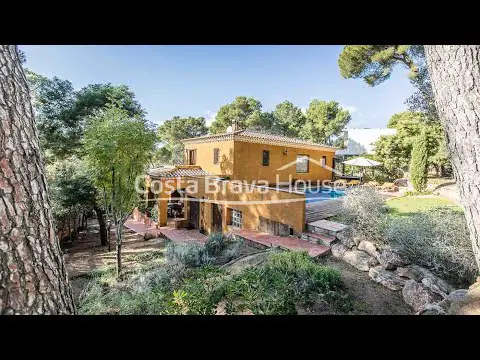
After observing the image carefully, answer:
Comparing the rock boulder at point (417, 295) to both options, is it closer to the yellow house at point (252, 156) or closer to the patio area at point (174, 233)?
the patio area at point (174, 233)

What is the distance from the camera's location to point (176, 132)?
34.9 metres

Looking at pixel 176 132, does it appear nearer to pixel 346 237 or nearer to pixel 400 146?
pixel 400 146

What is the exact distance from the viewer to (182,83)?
761 cm

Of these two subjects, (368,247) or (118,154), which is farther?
(118,154)

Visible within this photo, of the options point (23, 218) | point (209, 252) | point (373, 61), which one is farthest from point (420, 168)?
point (23, 218)

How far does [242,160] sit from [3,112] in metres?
13.4

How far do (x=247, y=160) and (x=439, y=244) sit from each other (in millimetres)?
10547

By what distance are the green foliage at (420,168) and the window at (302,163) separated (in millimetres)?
6972

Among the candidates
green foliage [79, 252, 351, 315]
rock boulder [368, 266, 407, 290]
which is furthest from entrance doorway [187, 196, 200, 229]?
rock boulder [368, 266, 407, 290]

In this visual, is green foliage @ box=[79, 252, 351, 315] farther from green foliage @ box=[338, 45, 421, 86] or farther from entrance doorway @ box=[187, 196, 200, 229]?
green foliage @ box=[338, 45, 421, 86]

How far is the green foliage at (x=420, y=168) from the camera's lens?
583 inches

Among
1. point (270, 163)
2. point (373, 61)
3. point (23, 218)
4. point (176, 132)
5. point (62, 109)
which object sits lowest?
point (23, 218)

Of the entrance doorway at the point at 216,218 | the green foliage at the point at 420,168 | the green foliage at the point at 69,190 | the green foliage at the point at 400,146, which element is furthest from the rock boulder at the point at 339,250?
the green foliage at the point at 400,146
